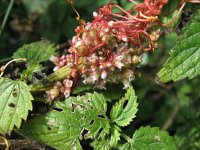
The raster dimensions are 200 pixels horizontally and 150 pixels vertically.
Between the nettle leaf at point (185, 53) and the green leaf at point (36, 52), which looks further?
the green leaf at point (36, 52)

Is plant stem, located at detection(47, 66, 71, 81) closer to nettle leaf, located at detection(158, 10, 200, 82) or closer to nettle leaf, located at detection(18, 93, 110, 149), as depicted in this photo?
nettle leaf, located at detection(18, 93, 110, 149)

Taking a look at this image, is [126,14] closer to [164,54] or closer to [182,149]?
[182,149]

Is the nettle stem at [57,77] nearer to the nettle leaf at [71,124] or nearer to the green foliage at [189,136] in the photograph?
the nettle leaf at [71,124]

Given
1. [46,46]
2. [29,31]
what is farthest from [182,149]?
[29,31]

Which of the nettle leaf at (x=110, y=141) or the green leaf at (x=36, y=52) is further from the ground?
the green leaf at (x=36, y=52)

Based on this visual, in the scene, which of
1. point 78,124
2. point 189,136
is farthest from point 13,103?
point 189,136

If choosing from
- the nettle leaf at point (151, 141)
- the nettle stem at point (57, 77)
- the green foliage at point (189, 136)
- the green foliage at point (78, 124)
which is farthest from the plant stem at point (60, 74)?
the green foliage at point (189, 136)

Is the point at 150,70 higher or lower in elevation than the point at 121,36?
lower
